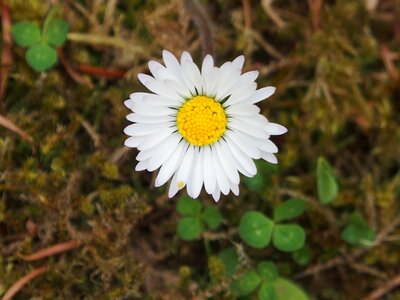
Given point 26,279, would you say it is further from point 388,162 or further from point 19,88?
point 388,162

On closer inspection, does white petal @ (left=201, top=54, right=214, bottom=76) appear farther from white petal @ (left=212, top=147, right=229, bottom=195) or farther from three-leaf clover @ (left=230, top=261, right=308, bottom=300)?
three-leaf clover @ (left=230, top=261, right=308, bottom=300)

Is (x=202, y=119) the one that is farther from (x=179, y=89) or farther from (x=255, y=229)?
(x=255, y=229)

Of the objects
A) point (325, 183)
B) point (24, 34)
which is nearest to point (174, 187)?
point (325, 183)

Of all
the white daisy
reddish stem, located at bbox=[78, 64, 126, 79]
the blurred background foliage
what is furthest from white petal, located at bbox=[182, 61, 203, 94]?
reddish stem, located at bbox=[78, 64, 126, 79]

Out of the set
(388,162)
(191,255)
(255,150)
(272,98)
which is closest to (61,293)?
(191,255)

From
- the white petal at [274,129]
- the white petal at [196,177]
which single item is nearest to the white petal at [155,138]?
the white petal at [196,177]

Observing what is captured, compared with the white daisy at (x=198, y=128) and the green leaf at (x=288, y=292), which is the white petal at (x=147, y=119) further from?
the green leaf at (x=288, y=292)
